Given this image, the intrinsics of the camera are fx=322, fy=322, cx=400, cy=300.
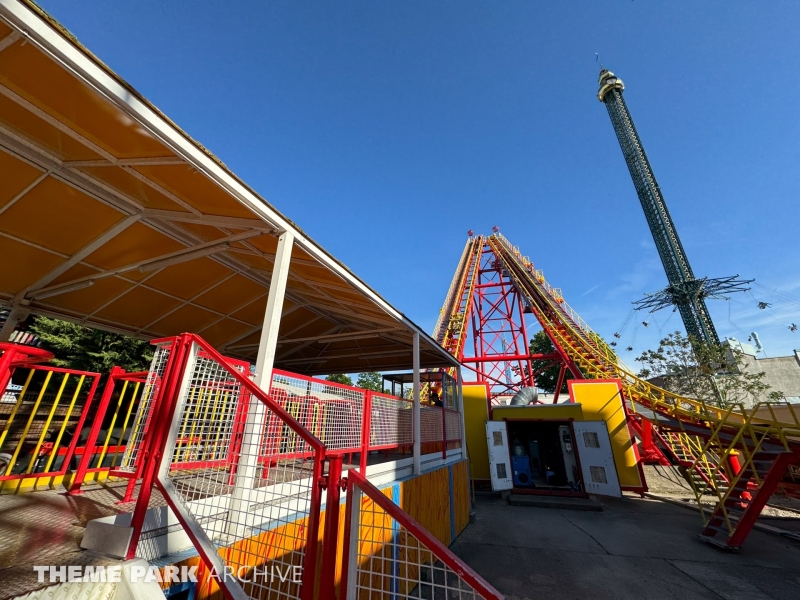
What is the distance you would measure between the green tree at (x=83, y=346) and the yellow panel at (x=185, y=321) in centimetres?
964

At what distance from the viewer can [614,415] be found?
1249 centimetres

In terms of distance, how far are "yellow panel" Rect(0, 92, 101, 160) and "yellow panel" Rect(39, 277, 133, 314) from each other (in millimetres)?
2987

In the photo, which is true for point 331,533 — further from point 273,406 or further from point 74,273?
point 74,273

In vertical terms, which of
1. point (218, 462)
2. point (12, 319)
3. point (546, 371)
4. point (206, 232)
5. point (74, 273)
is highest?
point (546, 371)

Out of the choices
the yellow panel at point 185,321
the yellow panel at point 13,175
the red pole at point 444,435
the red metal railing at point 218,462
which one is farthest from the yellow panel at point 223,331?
the red metal railing at point 218,462

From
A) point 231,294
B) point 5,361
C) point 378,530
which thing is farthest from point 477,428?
point 5,361

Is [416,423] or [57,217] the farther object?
[416,423]

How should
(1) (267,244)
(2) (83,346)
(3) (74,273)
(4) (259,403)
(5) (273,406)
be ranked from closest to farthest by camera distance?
(5) (273,406), (4) (259,403), (1) (267,244), (3) (74,273), (2) (83,346)

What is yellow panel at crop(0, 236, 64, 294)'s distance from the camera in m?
4.77

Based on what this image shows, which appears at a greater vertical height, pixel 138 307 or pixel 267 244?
pixel 267 244

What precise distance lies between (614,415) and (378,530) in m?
11.7

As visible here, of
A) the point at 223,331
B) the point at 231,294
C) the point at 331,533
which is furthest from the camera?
the point at 223,331

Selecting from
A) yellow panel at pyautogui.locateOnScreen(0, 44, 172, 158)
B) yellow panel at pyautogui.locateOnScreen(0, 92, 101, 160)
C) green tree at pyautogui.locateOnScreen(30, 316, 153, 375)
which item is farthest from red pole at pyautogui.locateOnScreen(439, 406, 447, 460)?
green tree at pyautogui.locateOnScreen(30, 316, 153, 375)

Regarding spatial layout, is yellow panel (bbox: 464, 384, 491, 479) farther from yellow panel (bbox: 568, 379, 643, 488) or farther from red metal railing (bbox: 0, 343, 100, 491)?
red metal railing (bbox: 0, 343, 100, 491)
